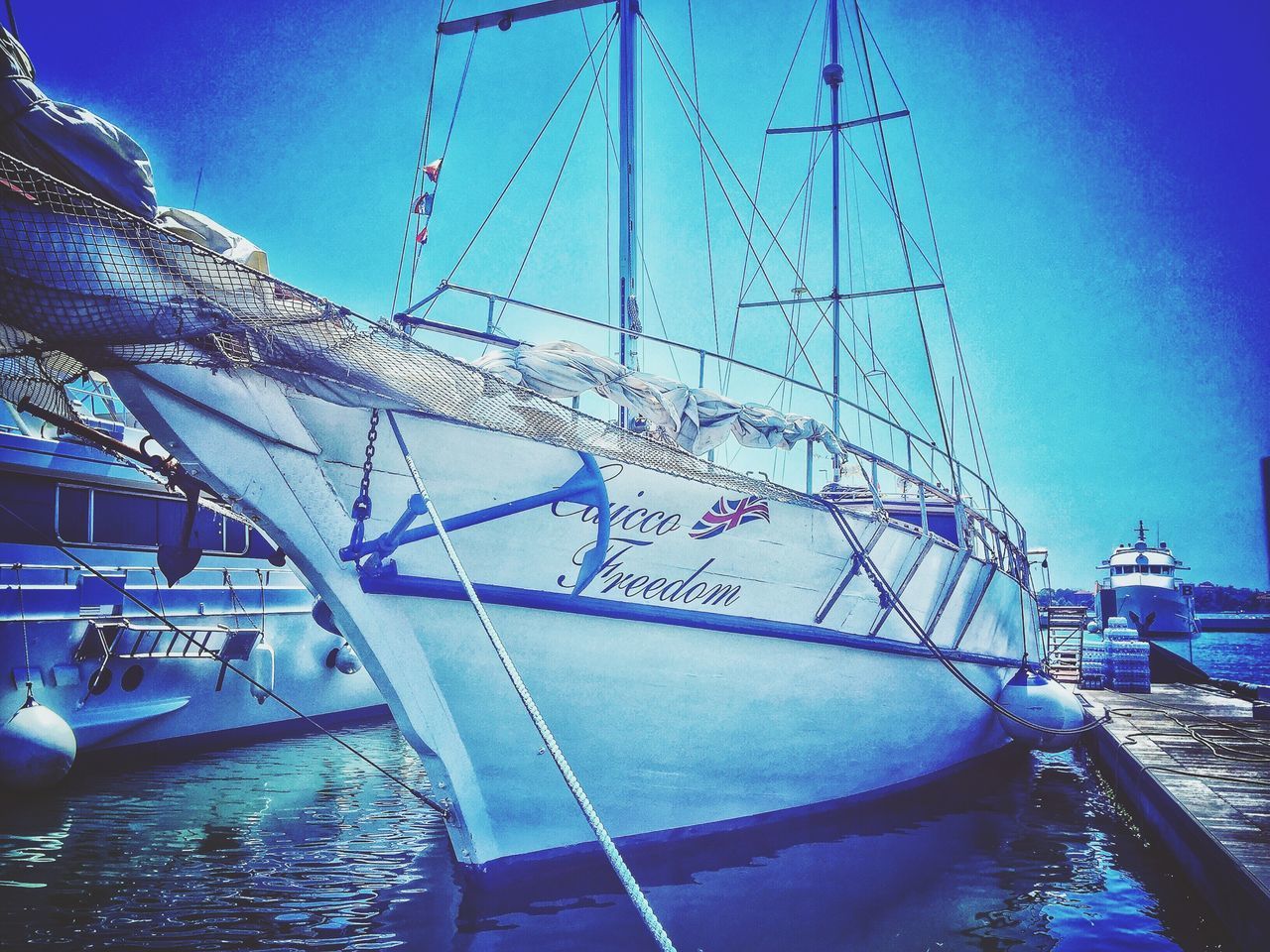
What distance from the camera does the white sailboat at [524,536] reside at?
3482mm

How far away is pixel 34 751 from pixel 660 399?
7.30 metres

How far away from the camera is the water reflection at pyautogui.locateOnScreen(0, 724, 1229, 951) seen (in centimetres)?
458

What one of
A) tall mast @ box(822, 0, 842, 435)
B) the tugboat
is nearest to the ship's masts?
tall mast @ box(822, 0, 842, 435)

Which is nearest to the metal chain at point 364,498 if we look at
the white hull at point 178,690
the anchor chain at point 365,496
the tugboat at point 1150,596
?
the anchor chain at point 365,496

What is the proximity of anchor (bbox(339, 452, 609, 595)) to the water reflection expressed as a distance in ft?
6.80

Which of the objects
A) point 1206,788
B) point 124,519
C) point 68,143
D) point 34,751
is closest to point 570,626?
point 68,143

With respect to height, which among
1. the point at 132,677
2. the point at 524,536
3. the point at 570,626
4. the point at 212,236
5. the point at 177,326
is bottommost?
the point at 132,677

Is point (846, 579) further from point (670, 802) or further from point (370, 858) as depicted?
point (370, 858)

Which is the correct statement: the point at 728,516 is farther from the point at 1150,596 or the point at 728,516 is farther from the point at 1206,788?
the point at 1150,596

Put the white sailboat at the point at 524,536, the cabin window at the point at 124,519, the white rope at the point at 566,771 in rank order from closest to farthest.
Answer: the white rope at the point at 566,771
the white sailboat at the point at 524,536
the cabin window at the point at 124,519

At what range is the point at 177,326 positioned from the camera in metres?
3.39

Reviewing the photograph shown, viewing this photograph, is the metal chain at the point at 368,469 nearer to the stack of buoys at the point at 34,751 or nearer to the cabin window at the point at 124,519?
the stack of buoys at the point at 34,751

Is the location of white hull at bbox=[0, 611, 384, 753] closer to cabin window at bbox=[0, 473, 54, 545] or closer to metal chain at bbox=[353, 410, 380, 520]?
cabin window at bbox=[0, 473, 54, 545]

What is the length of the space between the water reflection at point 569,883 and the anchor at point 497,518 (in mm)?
2073
